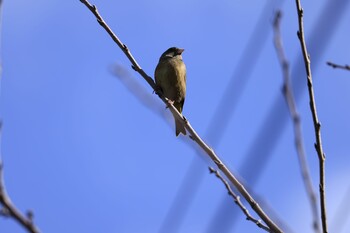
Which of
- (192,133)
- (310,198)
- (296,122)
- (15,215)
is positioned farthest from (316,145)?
(15,215)

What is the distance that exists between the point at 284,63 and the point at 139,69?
2239 mm

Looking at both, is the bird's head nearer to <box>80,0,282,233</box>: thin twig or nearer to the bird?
the bird

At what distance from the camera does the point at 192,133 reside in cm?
379

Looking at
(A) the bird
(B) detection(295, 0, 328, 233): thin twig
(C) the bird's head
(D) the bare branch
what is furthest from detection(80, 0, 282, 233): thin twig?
(C) the bird's head

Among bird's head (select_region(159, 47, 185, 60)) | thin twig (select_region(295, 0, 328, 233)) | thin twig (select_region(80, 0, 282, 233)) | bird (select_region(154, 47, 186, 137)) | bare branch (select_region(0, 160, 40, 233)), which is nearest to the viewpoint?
bare branch (select_region(0, 160, 40, 233))

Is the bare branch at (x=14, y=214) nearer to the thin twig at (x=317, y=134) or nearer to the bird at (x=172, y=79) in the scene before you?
the thin twig at (x=317, y=134)

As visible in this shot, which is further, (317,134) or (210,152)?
(210,152)

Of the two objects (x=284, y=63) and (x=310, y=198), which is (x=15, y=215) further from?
(x=284, y=63)

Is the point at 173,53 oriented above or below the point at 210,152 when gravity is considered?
below

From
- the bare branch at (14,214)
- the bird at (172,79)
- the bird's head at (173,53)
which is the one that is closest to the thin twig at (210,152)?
the bare branch at (14,214)

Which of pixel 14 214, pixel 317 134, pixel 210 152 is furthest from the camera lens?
pixel 210 152

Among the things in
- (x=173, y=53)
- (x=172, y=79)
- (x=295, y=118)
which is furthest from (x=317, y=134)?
(x=173, y=53)

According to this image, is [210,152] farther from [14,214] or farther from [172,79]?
[172,79]

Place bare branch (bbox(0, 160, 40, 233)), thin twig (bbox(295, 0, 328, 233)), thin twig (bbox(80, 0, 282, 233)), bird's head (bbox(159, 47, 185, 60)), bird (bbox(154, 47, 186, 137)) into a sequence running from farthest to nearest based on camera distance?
bird's head (bbox(159, 47, 185, 60)) < bird (bbox(154, 47, 186, 137)) < thin twig (bbox(80, 0, 282, 233)) < thin twig (bbox(295, 0, 328, 233)) < bare branch (bbox(0, 160, 40, 233))
